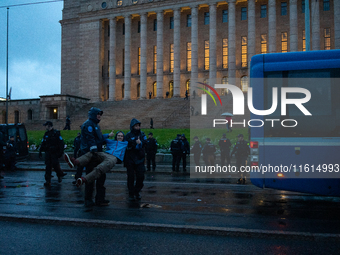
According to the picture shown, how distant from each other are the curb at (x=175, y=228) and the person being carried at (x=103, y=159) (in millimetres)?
831

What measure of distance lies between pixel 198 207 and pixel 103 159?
7.13 ft

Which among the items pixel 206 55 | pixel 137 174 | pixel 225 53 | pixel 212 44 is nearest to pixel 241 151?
pixel 137 174

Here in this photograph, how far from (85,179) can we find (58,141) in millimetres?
4581

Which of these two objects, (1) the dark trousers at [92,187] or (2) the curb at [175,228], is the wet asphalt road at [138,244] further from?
(1) the dark trousers at [92,187]

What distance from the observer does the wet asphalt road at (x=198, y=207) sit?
5.44m

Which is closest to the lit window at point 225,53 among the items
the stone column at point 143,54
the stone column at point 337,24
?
the stone column at point 143,54

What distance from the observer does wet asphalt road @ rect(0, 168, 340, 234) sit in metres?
5.44

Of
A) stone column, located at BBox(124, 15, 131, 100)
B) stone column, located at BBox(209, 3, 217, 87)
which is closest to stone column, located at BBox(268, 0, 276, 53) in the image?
stone column, located at BBox(209, 3, 217, 87)

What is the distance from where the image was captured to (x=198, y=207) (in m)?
6.67

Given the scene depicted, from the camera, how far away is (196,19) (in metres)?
48.6

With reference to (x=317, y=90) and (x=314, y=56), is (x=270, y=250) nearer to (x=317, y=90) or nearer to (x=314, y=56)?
(x=317, y=90)

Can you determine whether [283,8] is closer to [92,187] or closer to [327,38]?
[327,38]

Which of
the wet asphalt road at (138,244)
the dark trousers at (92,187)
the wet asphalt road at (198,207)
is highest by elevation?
the dark trousers at (92,187)

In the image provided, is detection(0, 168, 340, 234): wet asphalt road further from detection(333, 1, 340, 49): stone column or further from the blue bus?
detection(333, 1, 340, 49): stone column
